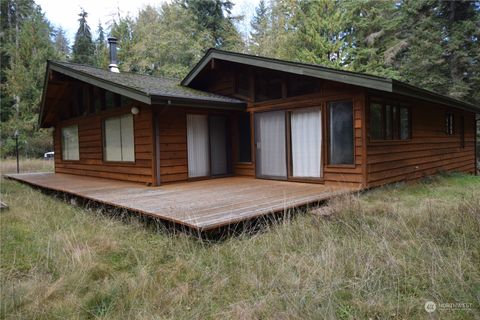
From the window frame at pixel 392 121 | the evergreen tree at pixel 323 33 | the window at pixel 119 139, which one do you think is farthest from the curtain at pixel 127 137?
the evergreen tree at pixel 323 33

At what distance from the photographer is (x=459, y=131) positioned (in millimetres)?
10320

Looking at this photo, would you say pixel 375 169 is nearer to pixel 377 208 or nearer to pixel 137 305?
pixel 377 208

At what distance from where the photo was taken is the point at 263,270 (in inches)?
113

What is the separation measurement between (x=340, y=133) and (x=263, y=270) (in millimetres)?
4074

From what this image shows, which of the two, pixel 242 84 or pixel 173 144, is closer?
pixel 173 144

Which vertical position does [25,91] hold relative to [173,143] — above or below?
above

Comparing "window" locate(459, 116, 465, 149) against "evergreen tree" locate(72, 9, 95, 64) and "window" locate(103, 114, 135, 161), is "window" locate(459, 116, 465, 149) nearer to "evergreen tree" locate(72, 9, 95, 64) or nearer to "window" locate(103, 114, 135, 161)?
"window" locate(103, 114, 135, 161)

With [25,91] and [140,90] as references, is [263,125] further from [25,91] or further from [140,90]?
[25,91]

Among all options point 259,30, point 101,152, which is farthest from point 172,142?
point 259,30

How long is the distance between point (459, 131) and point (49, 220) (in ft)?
37.2

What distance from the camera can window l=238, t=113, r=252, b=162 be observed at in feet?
26.6

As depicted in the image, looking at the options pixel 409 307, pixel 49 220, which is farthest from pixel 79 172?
pixel 409 307

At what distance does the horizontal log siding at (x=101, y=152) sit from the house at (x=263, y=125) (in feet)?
0.10

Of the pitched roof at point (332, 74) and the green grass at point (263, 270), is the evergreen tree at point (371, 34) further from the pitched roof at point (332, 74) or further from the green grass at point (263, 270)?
the green grass at point (263, 270)
